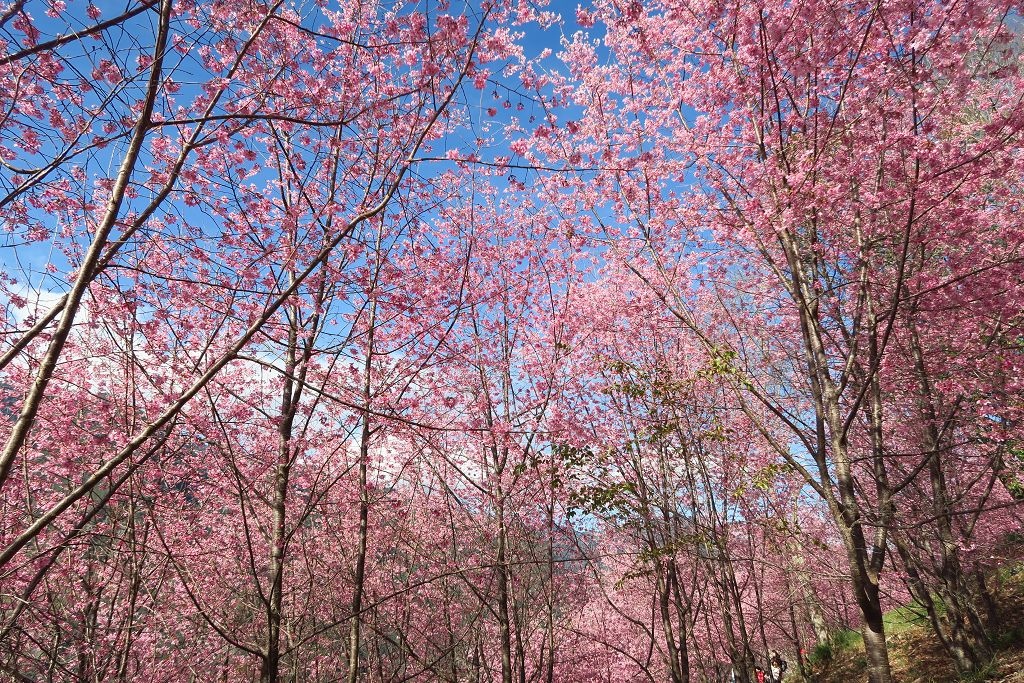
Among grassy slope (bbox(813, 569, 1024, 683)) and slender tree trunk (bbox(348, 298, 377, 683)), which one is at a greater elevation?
slender tree trunk (bbox(348, 298, 377, 683))

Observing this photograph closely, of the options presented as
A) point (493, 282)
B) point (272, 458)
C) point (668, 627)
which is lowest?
point (668, 627)

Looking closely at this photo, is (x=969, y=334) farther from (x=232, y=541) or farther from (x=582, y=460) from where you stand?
(x=232, y=541)

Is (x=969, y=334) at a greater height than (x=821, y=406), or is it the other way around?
(x=969, y=334)

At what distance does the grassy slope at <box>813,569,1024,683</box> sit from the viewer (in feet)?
29.0

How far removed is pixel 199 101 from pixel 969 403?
474 inches

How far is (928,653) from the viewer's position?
12.4m

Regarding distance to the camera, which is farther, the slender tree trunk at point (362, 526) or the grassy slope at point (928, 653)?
the grassy slope at point (928, 653)

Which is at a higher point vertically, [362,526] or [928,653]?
[362,526]

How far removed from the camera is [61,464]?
5.43 meters

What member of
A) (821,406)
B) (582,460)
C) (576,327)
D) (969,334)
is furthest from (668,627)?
(969,334)

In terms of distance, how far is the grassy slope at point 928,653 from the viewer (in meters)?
8.84

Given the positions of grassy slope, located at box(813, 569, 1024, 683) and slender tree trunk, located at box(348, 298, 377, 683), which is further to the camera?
grassy slope, located at box(813, 569, 1024, 683)

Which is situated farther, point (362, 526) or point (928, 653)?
point (928, 653)

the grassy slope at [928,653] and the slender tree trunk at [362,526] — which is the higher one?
the slender tree trunk at [362,526]
